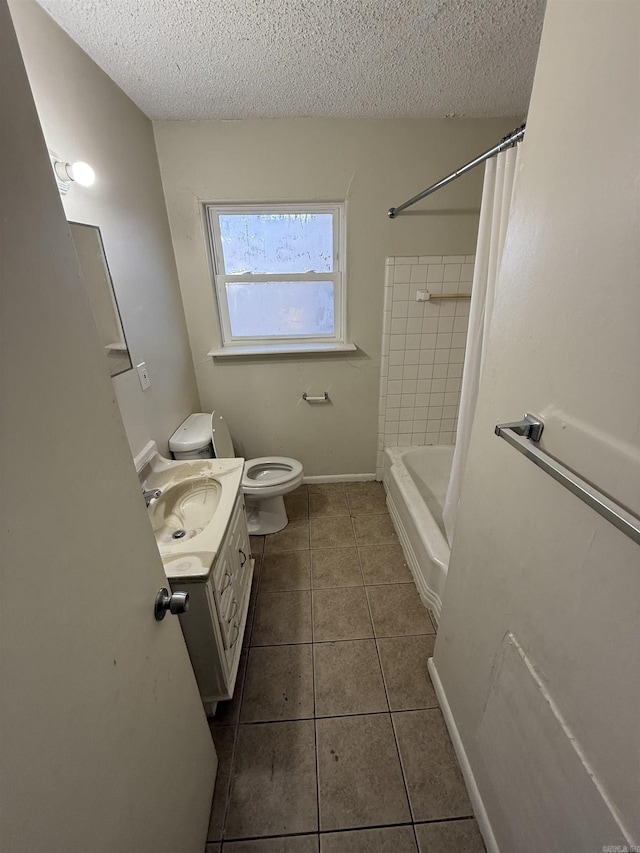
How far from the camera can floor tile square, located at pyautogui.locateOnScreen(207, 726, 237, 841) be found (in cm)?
99

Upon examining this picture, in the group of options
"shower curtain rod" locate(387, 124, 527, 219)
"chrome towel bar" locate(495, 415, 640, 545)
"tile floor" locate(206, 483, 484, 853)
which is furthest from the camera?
"tile floor" locate(206, 483, 484, 853)

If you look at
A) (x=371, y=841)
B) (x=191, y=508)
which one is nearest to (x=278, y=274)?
(x=191, y=508)

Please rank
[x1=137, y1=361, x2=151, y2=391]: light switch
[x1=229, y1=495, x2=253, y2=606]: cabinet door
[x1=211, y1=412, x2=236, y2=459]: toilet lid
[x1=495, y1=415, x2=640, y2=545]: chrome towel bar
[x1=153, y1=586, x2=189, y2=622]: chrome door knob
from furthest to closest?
[x1=211, y1=412, x2=236, y2=459]: toilet lid < [x1=137, y1=361, x2=151, y2=391]: light switch < [x1=229, y1=495, x2=253, y2=606]: cabinet door < [x1=153, y1=586, x2=189, y2=622]: chrome door knob < [x1=495, y1=415, x2=640, y2=545]: chrome towel bar

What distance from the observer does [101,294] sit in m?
1.26

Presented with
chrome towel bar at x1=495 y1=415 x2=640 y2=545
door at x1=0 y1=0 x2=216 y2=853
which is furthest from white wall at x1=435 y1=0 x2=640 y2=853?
door at x1=0 y1=0 x2=216 y2=853

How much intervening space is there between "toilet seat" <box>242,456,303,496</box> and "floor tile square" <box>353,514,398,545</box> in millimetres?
502

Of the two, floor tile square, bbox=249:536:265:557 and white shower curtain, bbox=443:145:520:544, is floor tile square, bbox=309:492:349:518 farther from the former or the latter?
white shower curtain, bbox=443:145:520:544

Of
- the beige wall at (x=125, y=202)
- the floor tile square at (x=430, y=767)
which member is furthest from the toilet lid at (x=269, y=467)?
the floor tile square at (x=430, y=767)

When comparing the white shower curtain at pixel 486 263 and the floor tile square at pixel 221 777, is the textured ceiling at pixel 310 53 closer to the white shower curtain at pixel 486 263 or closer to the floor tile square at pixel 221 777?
the white shower curtain at pixel 486 263

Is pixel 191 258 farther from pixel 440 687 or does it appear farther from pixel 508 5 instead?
pixel 440 687

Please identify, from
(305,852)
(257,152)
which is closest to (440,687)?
(305,852)

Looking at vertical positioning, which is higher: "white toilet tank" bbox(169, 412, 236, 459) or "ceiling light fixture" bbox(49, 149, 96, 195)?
"ceiling light fixture" bbox(49, 149, 96, 195)

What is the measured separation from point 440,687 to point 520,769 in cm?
52

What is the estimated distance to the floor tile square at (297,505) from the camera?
228 cm
